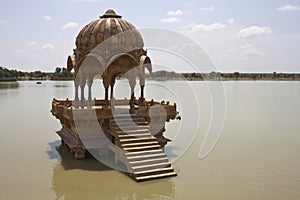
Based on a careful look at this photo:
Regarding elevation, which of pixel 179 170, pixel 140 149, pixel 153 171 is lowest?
pixel 179 170

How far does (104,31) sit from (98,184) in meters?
5.93

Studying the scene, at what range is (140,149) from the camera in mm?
11125

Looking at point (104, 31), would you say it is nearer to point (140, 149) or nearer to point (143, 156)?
point (140, 149)

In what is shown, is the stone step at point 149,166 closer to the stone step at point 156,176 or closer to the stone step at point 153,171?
the stone step at point 153,171

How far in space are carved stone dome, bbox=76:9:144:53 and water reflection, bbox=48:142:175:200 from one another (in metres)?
4.64

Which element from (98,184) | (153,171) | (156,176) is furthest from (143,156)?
(98,184)

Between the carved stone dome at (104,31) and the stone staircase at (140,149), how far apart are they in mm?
3011

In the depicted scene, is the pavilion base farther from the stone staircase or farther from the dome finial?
the dome finial

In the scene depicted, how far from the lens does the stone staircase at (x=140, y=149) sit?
10.5m

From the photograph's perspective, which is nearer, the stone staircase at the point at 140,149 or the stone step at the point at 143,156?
the stone staircase at the point at 140,149

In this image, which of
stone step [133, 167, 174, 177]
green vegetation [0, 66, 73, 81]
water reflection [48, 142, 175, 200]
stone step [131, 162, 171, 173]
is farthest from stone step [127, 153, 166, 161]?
green vegetation [0, 66, 73, 81]

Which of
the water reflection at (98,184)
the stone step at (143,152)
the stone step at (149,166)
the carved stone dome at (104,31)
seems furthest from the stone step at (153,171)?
the carved stone dome at (104,31)

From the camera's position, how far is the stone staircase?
10.5 metres

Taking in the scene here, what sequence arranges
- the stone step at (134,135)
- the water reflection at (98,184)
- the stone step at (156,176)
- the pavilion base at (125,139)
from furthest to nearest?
the stone step at (134,135), the pavilion base at (125,139), the stone step at (156,176), the water reflection at (98,184)
